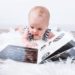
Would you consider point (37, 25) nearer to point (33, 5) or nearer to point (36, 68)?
point (36, 68)

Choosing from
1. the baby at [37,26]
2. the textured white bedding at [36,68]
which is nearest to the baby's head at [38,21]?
the baby at [37,26]

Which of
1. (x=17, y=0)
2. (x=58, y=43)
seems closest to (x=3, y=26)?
(x=17, y=0)

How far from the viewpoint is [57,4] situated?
1.16 metres

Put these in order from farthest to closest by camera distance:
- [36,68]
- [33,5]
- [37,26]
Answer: [33,5] < [37,26] < [36,68]

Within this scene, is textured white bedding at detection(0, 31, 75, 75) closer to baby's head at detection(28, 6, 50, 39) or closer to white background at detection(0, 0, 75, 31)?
baby's head at detection(28, 6, 50, 39)

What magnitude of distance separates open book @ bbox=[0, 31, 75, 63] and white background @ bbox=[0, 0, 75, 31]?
15.3 inches

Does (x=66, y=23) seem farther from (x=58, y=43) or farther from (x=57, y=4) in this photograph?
(x=58, y=43)

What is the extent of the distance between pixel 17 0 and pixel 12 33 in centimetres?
30

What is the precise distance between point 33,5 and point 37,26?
0.41 meters

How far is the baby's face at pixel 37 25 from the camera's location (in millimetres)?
753

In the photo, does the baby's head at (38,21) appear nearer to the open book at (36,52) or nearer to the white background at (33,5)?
the open book at (36,52)

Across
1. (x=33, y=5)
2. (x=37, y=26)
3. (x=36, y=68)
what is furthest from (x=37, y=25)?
(x=33, y=5)

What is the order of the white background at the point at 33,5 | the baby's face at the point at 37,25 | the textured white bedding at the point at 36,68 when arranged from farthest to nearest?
the white background at the point at 33,5 < the baby's face at the point at 37,25 < the textured white bedding at the point at 36,68

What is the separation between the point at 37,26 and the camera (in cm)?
76
